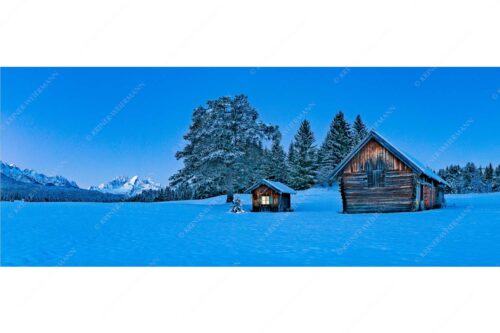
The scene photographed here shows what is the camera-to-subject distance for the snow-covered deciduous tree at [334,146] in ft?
203

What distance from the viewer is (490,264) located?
10.5m

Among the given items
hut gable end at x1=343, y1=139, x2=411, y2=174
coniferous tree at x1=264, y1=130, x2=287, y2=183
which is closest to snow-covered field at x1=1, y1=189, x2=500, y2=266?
hut gable end at x1=343, y1=139, x2=411, y2=174

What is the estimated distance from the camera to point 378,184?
28.5 meters

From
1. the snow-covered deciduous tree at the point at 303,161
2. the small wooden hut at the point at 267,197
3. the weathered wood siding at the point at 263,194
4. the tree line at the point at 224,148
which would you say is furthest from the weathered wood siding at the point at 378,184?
the snow-covered deciduous tree at the point at 303,161

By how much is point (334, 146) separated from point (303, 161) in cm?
624

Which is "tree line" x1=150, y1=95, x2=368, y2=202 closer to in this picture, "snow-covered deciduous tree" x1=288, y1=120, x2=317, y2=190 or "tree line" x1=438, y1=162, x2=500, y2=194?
"snow-covered deciduous tree" x1=288, y1=120, x2=317, y2=190

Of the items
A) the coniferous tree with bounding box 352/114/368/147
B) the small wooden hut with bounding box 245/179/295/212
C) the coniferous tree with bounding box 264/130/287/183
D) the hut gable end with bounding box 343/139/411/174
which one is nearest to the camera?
the hut gable end with bounding box 343/139/411/174

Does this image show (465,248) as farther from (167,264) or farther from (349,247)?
(167,264)

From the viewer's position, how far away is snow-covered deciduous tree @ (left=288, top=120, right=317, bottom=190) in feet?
198

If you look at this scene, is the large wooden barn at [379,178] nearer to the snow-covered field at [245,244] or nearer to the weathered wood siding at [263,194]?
the weathered wood siding at [263,194]

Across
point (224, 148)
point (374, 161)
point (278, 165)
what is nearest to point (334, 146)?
point (278, 165)

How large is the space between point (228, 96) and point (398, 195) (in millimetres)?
20918

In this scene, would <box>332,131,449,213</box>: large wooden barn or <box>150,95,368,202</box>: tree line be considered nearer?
<box>332,131,449,213</box>: large wooden barn

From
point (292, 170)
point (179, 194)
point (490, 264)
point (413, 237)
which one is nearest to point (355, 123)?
point (292, 170)
